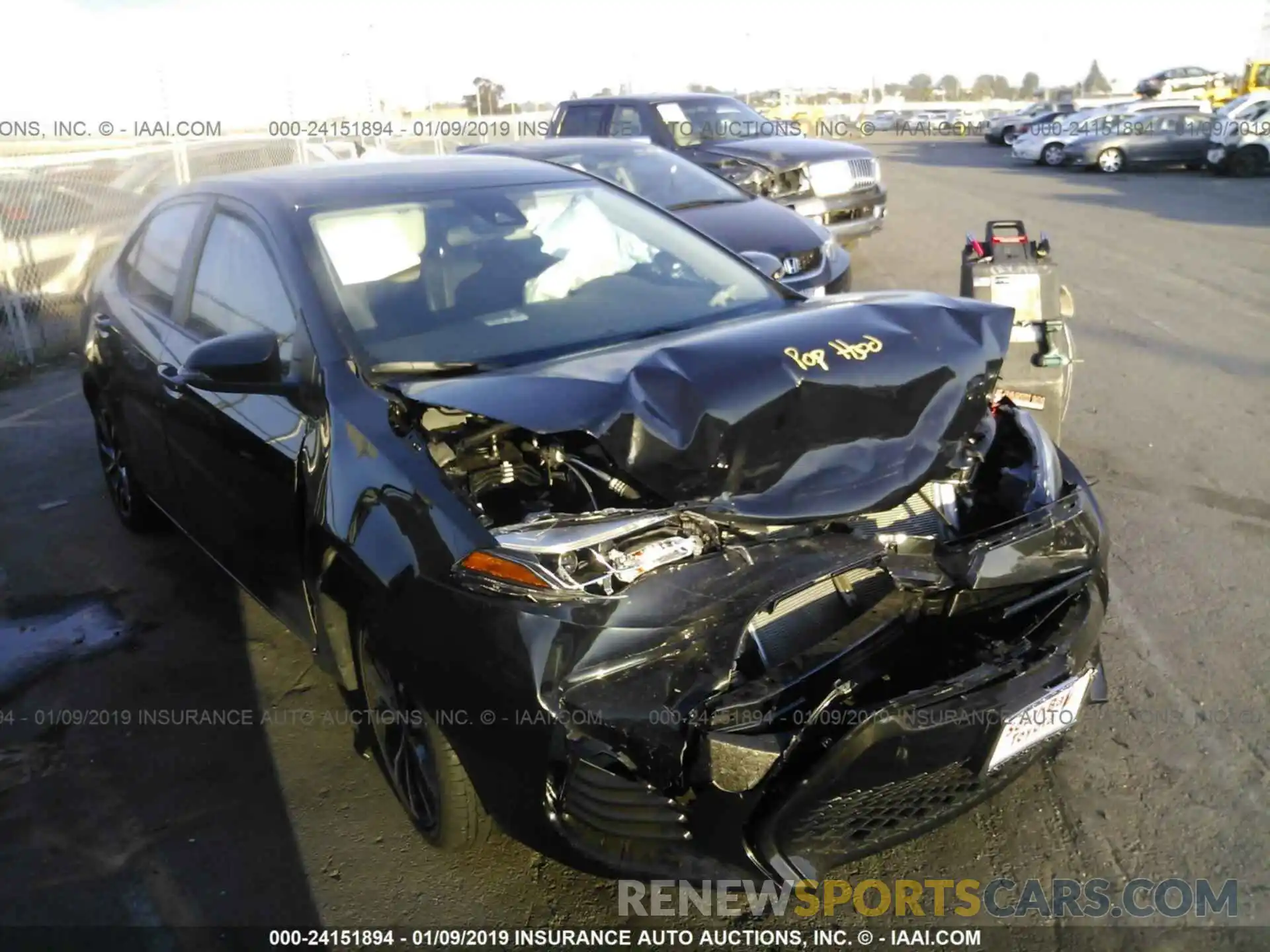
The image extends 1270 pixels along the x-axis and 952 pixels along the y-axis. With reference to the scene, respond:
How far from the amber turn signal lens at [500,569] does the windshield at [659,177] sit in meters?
5.84

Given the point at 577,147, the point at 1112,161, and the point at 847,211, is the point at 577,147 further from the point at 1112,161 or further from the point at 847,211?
the point at 1112,161

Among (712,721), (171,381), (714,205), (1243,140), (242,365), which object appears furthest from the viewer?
(1243,140)

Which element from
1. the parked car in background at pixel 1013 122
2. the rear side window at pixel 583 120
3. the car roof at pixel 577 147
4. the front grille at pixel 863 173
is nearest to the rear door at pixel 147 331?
the car roof at pixel 577 147

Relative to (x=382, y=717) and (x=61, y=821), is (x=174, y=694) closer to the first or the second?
(x=61, y=821)

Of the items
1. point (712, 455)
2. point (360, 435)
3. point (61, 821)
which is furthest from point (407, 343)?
point (61, 821)

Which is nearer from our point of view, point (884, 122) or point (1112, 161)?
point (1112, 161)

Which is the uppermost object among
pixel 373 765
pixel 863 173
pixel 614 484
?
pixel 863 173

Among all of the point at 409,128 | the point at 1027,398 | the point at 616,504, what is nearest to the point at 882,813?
the point at 616,504

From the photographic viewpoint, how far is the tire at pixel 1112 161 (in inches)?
884

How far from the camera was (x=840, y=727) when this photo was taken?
2.12 metres

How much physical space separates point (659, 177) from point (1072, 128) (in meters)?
21.0

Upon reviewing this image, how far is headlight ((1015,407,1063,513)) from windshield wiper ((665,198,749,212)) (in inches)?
192

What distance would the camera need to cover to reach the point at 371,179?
358 cm

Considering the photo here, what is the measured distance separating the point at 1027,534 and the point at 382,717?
1.78 m
